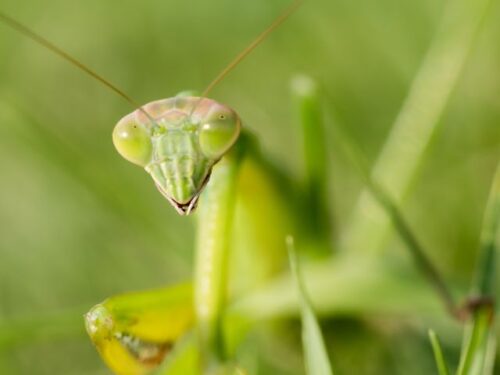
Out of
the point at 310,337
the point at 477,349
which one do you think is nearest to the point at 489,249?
the point at 477,349

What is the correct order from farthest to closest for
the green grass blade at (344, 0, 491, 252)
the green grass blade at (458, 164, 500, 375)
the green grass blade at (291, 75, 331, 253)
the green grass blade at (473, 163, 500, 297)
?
the green grass blade at (344, 0, 491, 252) < the green grass blade at (291, 75, 331, 253) < the green grass blade at (473, 163, 500, 297) < the green grass blade at (458, 164, 500, 375)

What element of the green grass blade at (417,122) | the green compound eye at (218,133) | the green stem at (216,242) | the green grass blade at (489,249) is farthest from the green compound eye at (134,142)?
the green grass blade at (417,122)

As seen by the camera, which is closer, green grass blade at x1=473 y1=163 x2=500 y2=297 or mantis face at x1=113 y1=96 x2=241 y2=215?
mantis face at x1=113 y1=96 x2=241 y2=215

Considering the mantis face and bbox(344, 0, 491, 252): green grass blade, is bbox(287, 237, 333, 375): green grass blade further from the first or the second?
bbox(344, 0, 491, 252): green grass blade

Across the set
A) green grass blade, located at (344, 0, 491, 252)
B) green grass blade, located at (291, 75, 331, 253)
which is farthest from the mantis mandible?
green grass blade, located at (344, 0, 491, 252)

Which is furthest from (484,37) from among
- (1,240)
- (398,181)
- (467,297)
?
(1,240)

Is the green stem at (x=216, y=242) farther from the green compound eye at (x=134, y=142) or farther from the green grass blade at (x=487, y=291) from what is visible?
the green grass blade at (x=487, y=291)
